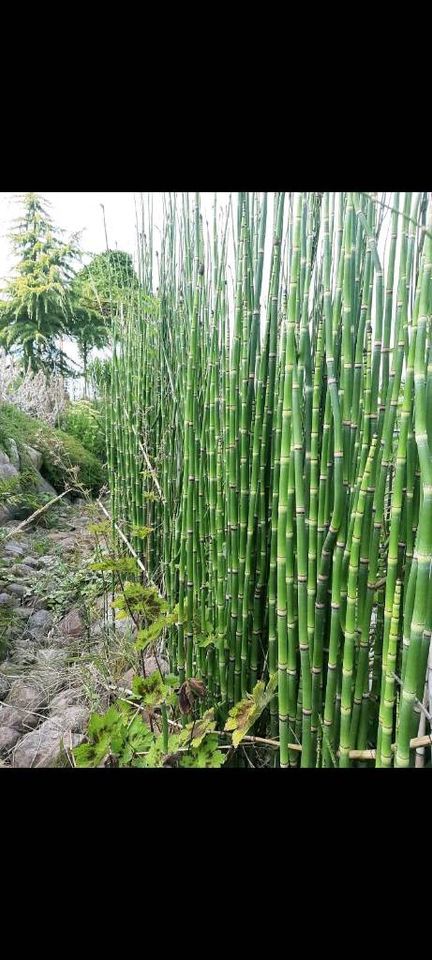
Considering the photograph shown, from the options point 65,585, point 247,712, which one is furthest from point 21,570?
point 247,712

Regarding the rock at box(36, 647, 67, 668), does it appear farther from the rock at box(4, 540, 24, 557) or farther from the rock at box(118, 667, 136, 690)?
the rock at box(4, 540, 24, 557)

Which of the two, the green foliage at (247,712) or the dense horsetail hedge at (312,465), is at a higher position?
the dense horsetail hedge at (312,465)

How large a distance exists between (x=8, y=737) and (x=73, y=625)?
0.51 m

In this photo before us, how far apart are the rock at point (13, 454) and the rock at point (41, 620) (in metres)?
0.75

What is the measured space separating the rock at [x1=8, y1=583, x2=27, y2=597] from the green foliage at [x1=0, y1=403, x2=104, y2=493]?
0.57 meters

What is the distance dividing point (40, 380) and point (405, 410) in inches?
84.5

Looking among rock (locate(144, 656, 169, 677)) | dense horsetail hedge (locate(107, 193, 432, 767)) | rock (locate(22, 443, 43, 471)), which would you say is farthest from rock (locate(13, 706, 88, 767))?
rock (locate(22, 443, 43, 471))

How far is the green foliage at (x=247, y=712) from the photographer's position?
30.4 inches

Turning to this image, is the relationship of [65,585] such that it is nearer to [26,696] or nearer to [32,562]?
[32,562]

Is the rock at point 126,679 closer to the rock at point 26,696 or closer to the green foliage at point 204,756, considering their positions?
the rock at point 26,696

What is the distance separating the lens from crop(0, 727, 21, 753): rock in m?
1.31

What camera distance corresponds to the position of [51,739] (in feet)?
4.23

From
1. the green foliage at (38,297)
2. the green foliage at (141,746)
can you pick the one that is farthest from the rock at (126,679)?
the green foliage at (38,297)
